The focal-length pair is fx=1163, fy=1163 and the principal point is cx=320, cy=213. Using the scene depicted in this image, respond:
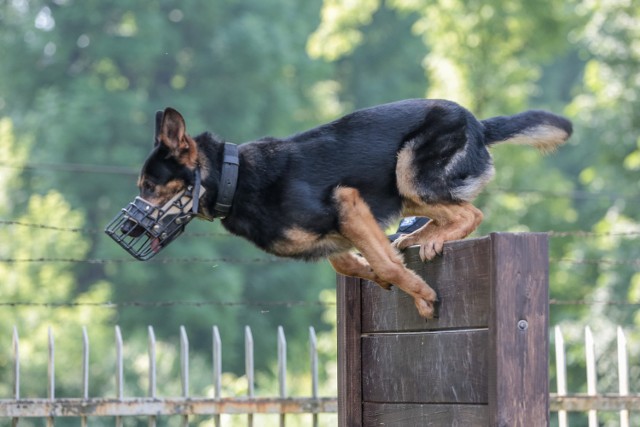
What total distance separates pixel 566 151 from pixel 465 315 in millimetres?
30401

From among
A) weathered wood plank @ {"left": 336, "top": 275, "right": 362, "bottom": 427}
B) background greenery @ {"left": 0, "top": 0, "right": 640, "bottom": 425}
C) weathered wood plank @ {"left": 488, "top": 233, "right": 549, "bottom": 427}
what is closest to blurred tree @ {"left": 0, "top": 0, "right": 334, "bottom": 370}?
background greenery @ {"left": 0, "top": 0, "right": 640, "bottom": 425}

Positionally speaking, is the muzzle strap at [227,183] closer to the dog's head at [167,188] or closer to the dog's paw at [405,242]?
the dog's head at [167,188]

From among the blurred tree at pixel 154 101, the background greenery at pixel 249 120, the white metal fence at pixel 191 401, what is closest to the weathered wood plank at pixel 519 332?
the white metal fence at pixel 191 401

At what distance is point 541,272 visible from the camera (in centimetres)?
430

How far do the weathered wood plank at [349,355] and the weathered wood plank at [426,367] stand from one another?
0.05 m

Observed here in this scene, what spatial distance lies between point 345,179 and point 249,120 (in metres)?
27.8

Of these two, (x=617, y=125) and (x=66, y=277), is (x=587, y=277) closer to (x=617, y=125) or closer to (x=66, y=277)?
(x=617, y=125)

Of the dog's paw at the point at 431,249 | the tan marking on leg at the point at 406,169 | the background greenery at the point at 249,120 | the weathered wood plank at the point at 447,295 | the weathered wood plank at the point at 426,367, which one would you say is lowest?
the weathered wood plank at the point at 426,367

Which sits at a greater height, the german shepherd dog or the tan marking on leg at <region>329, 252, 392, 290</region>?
the german shepherd dog

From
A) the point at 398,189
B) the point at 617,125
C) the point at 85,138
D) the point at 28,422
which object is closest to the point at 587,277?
the point at 617,125

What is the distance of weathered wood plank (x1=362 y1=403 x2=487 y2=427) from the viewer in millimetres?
4496

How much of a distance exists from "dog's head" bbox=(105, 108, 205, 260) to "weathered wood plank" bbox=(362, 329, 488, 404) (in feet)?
3.63

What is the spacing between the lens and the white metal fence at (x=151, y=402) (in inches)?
278

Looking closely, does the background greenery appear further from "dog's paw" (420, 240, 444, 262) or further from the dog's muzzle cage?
"dog's paw" (420, 240, 444, 262)
